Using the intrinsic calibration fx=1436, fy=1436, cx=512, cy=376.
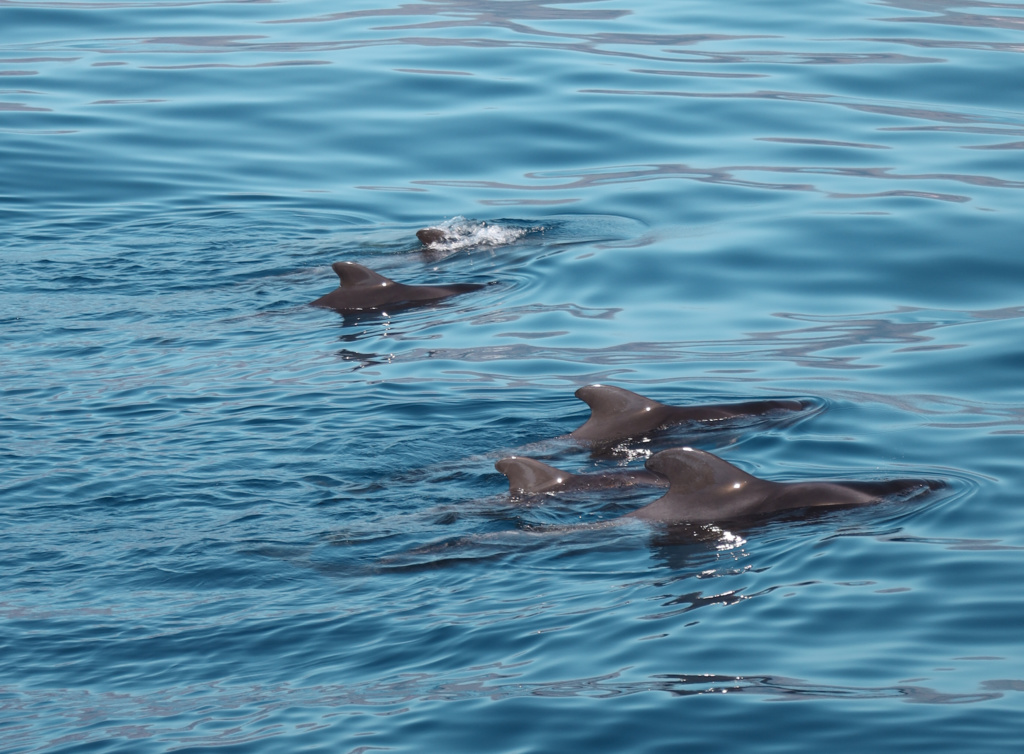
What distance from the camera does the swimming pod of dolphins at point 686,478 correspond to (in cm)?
891

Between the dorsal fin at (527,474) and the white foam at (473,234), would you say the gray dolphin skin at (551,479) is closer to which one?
the dorsal fin at (527,474)

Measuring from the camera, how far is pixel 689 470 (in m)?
8.91

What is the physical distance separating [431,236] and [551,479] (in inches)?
306

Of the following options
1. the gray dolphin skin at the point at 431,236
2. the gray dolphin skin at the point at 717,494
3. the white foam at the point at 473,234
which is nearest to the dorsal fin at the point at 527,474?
the gray dolphin skin at the point at 717,494

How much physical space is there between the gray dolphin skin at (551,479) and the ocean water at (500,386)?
7.6 inches

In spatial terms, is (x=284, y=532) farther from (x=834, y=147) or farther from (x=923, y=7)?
(x=923, y=7)

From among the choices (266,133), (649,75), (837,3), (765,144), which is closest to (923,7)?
(837,3)

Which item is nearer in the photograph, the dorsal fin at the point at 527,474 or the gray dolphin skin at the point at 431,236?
the dorsal fin at the point at 527,474

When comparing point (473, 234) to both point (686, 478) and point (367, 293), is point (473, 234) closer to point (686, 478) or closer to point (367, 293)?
point (367, 293)

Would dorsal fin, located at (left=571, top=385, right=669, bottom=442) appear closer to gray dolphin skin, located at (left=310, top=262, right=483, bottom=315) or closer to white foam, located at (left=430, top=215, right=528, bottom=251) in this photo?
gray dolphin skin, located at (left=310, top=262, right=483, bottom=315)

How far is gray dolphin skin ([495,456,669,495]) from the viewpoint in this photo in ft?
30.9


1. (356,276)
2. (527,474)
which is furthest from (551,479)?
(356,276)

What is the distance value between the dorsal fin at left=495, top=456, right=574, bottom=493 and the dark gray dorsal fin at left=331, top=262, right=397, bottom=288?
5475 mm

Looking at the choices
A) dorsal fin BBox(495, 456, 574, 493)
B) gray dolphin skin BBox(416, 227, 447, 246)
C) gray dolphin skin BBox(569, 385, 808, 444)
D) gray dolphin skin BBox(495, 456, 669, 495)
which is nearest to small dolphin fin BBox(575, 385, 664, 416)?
gray dolphin skin BBox(569, 385, 808, 444)
